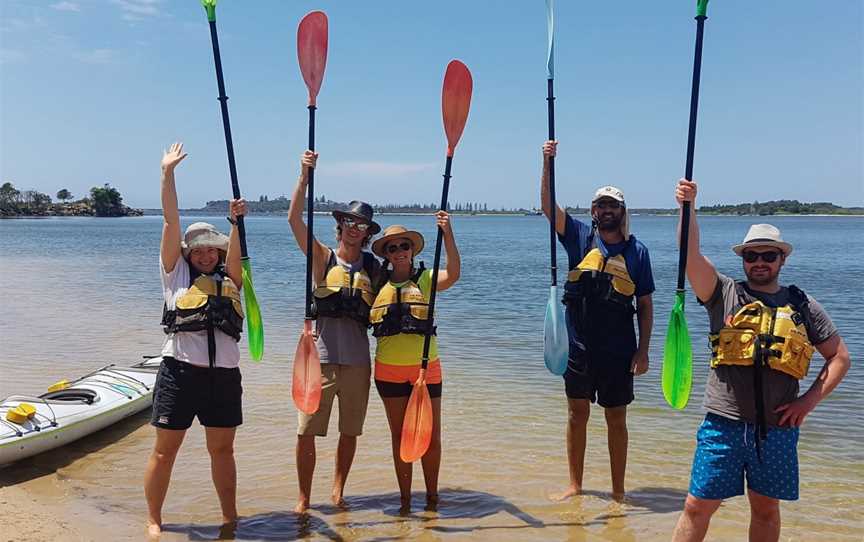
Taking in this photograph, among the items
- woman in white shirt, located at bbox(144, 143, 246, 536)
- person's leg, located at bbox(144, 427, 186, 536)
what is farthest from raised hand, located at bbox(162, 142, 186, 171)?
person's leg, located at bbox(144, 427, 186, 536)

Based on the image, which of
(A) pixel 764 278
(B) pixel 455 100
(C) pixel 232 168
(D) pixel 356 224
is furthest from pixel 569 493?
(C) pixel 232 168

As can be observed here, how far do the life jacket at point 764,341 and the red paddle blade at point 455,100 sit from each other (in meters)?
2.22

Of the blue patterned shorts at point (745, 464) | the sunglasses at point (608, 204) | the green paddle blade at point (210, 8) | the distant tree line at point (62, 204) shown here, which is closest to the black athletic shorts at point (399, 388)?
the sunglasses at point (608, 204)

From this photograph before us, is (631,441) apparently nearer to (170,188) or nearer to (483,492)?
(483,492)

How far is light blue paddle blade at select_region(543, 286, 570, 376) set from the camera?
169 inches

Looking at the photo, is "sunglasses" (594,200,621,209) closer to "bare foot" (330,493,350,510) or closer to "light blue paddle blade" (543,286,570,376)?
"light blue paddle blade" (543,286,570,376)

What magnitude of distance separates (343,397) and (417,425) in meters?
0.49

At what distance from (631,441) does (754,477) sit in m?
3.13

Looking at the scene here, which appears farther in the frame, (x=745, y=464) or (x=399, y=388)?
(x=399, y=388)

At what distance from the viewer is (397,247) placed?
4.23 m

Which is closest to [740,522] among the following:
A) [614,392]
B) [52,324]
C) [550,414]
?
[614,392]

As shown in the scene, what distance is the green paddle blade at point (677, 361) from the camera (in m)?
3.74

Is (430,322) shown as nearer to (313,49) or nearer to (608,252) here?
(608,252)

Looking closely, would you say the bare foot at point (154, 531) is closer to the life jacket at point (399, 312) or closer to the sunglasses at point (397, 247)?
the life jacket at point (399, 312)
